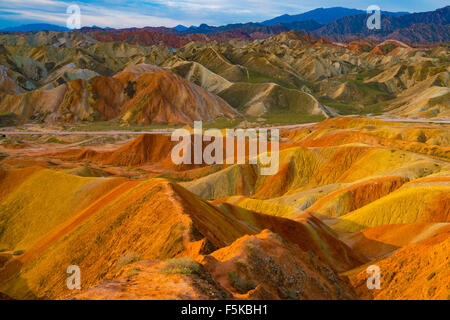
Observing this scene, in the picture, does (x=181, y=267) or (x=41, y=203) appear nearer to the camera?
(x=181, y=267)

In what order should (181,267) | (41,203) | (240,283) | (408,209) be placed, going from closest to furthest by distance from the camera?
(181,267), (240,283), (41,203), (408,209)

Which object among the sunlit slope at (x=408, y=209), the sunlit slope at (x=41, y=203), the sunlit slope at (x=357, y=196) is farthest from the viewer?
the sunlit slope at (x=357, y=196)

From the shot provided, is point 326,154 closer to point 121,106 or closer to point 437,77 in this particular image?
point 121,106

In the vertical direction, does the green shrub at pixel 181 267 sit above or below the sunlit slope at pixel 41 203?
below

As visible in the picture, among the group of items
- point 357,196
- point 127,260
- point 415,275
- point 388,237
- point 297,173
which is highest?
point 297,173

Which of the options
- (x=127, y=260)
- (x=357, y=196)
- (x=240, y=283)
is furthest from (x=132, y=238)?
(x=357, y=196)

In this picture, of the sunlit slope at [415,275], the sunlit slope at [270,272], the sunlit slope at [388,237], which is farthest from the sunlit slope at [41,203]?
the sunlit slope at [415,275]

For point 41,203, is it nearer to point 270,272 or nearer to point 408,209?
point 270,272

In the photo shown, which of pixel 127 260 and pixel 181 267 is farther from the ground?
pixel 181 267

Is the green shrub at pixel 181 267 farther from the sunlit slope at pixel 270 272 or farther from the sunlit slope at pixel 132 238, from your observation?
the sunlit slope at pixel 132 238

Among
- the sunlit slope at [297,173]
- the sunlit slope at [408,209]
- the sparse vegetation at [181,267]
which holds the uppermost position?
the sunlit slope at [297,173]

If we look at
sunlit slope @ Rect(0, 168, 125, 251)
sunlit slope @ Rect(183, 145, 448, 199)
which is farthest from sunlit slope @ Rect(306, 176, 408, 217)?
sunlit slope @ Rect(0, 168, 125, 251)
